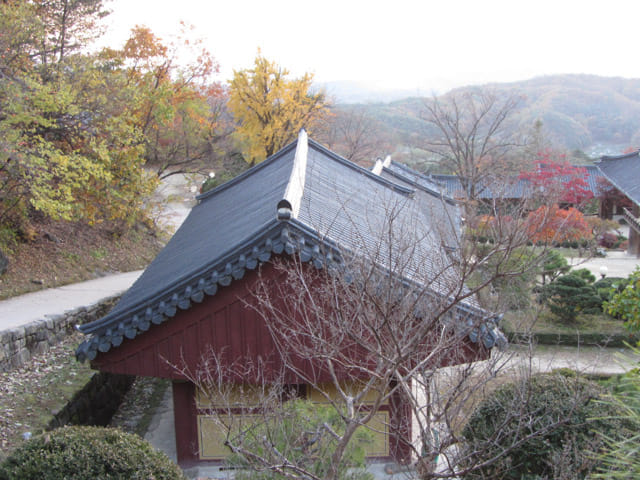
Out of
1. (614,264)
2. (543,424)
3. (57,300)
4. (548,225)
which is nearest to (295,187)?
(543,424)

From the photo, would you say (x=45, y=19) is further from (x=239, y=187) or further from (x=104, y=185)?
(x=239, y=187)

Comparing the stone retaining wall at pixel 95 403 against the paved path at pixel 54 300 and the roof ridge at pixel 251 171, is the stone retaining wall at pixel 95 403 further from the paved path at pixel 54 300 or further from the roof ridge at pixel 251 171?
the roof ridge at pixel 251 171

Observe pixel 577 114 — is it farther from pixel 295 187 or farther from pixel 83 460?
pixel 83 460

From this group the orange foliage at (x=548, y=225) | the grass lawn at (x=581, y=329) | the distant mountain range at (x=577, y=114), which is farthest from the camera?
the distant mountain range at (x=577, y=114)

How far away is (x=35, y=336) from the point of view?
435 inches

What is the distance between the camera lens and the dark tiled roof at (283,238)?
21.0 feet

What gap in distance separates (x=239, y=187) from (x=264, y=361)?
928cm

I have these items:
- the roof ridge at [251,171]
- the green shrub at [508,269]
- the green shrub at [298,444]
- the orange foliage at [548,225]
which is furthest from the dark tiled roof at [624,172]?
the green shrub at [298,444]

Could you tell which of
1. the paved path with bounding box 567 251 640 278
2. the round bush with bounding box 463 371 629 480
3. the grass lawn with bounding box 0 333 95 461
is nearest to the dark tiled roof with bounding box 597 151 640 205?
the paved path with bounding box 567 251 640 278

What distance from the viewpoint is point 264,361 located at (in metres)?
7.45

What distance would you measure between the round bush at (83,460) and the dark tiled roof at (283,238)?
232cm

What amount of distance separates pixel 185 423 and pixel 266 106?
1977cm

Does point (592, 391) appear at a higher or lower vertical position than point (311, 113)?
lower

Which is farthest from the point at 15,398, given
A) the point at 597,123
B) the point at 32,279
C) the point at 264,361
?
the point at 597,123
